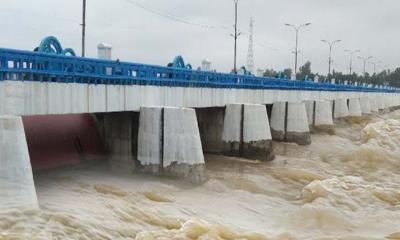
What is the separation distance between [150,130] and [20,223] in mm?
7722

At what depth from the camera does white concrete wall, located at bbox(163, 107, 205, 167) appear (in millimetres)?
17266

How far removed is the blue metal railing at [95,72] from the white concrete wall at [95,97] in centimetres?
20

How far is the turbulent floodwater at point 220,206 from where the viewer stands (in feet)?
35.4

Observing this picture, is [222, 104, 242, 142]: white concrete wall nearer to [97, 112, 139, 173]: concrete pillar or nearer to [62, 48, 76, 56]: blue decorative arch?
[97, 112, 139, 173]: concrete pillar

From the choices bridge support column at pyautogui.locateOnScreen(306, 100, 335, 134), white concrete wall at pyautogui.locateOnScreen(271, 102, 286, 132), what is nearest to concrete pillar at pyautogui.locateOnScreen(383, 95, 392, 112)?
bridge support column at pyautogui.locateOnScreen(306, 100, 335, 134)

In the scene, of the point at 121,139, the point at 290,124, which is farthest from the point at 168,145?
the point at 290,124

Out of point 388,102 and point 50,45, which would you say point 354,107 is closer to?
point 388,102

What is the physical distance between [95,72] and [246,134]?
392 inches

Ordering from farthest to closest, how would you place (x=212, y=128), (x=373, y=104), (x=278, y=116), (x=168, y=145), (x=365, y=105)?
(x=373, y=104)
(x=365, y=105)
(x=278, y=116)
(x=212, y=128)
(x=168, y=145)

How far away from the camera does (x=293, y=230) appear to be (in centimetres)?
1289

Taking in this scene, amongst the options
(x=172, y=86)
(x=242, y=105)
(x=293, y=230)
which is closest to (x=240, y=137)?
(x=242, y=105)

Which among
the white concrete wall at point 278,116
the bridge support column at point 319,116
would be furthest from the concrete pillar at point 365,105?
the white concrete wall at point 278,116

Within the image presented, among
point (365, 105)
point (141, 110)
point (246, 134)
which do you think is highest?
point (141, 110)

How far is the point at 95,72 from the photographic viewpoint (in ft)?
50.5
